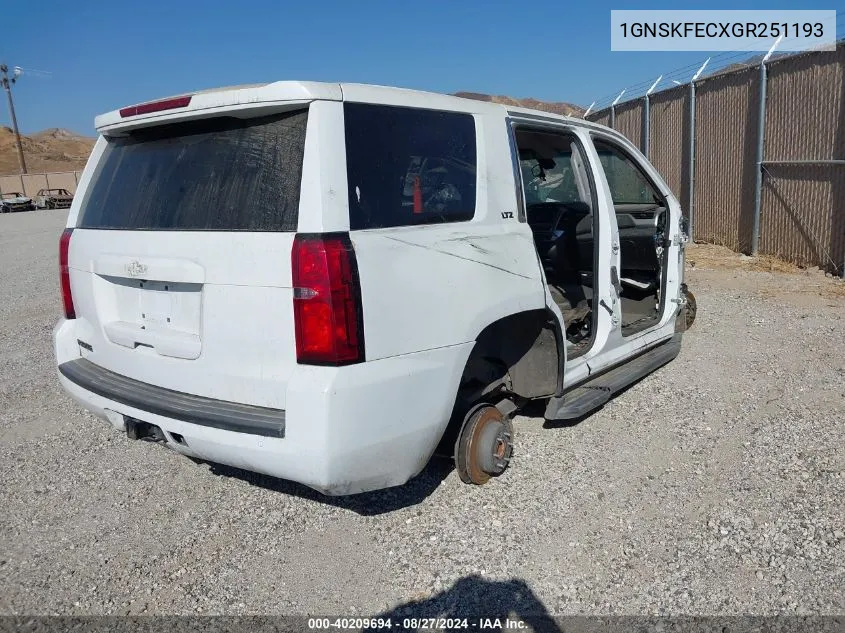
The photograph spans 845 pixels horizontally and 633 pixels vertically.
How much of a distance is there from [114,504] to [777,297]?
741 cm

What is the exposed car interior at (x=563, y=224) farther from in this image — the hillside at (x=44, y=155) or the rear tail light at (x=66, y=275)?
the hillside at (x=44, y=155)

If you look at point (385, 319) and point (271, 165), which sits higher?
point (271, 165)

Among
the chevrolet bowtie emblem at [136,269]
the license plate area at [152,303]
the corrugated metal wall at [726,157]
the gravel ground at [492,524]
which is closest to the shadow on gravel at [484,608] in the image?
the gravel ground at [492,524]

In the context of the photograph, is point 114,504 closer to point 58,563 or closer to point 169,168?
point 58,563

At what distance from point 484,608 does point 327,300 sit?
4.57 feet

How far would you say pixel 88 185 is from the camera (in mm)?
3592

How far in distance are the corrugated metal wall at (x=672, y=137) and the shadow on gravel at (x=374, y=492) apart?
1030 centimetres

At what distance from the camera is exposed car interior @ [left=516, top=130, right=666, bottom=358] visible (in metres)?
4.83

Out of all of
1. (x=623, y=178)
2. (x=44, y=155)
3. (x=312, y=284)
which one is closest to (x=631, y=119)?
(x=623, y=178)

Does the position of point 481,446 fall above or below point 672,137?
below

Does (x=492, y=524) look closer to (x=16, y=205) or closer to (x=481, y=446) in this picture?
(x=481, y=446)

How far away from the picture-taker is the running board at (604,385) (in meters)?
3.79

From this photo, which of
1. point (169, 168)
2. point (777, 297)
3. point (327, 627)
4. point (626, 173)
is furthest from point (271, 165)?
point (777, 297)

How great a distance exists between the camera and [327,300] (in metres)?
2.49
